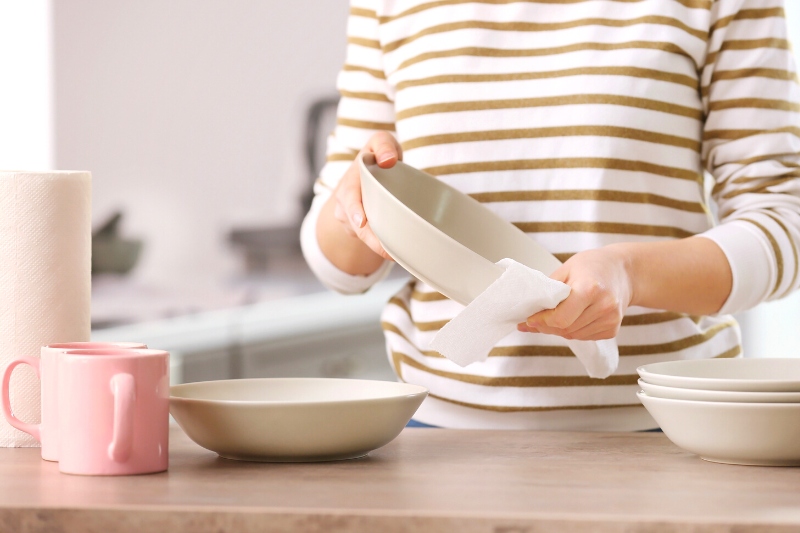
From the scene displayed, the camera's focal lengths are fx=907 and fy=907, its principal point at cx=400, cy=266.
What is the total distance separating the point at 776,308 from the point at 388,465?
1.74 metres

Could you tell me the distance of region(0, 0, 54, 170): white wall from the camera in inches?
125

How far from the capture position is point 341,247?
1.17m

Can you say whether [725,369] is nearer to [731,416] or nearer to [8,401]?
[731,416]

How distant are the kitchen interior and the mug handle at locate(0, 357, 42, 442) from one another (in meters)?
2.03

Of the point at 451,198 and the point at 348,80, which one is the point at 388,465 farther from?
the point at 348,80

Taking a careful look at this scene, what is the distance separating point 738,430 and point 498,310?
0.67 ft

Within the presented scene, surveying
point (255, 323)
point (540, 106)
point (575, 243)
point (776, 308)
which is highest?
point (540, 106)

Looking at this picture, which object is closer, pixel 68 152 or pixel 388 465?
pixel 388 465

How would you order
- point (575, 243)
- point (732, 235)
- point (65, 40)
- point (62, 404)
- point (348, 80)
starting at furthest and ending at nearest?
point (65, 40)
point (348, 80)
point (575, 243)
point (732, 235)
point (62, 404)

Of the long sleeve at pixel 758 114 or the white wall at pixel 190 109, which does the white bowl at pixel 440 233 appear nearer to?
the long sleeve at pixel 758 114

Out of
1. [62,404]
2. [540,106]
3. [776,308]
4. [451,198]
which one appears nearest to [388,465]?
[62,404]

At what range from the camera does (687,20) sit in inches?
42.6

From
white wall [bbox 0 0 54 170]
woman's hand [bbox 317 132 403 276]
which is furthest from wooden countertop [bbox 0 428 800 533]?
white wall [bbox 0 0 54 170]

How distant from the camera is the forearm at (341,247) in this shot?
1.15 meters
